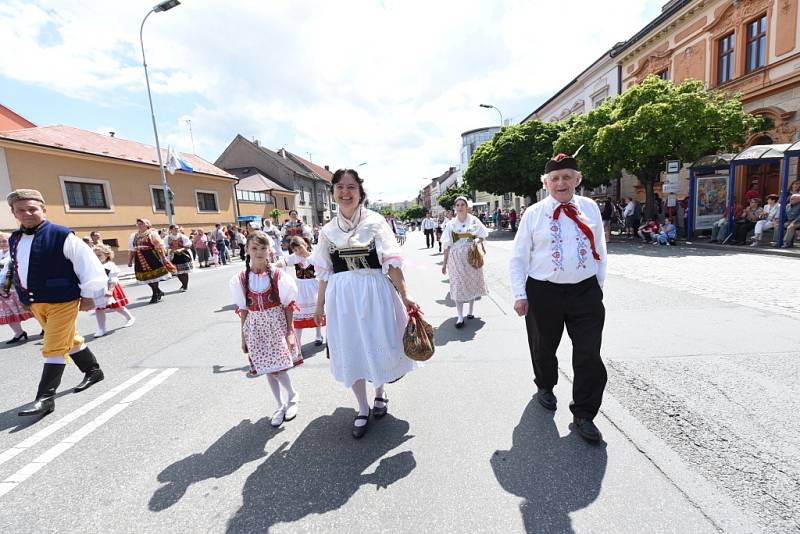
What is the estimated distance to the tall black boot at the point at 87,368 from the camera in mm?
4043

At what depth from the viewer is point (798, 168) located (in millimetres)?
14391

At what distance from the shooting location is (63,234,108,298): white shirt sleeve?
11.8ft

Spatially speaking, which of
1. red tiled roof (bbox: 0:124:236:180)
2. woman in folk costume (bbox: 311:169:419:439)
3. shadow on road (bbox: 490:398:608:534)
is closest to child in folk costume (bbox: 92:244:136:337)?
woman in folk costume (bbox: 311:169:419:439)

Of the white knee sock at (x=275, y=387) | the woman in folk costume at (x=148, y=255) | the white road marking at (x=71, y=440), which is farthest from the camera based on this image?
the woman in folk costume at (x=148, y=255)

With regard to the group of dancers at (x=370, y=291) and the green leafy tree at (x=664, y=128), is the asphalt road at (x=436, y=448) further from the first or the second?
the green leafy tree at (x=664, y=128)

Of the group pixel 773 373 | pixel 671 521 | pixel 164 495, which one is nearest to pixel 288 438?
pixel 164 495

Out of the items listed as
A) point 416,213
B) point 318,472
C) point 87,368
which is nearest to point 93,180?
point 87,368

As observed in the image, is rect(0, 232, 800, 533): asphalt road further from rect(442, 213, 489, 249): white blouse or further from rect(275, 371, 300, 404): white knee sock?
rect(442, 213, 489, 249): white blouse

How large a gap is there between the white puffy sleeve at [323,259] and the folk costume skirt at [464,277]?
3.06m

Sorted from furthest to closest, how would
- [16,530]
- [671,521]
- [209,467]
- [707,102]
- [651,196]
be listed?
1. [651,196]
2. [707,102]
3. [209,467]
4. [16,530]
5. [671,521]

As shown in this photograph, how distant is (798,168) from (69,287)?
21.5m

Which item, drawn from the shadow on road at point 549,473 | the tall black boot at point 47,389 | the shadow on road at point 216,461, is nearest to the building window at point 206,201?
the tall black boot at point 47,389

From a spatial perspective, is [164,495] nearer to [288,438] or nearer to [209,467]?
[209,467]

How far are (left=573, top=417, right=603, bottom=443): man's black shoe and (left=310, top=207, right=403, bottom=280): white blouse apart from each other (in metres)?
1.74
